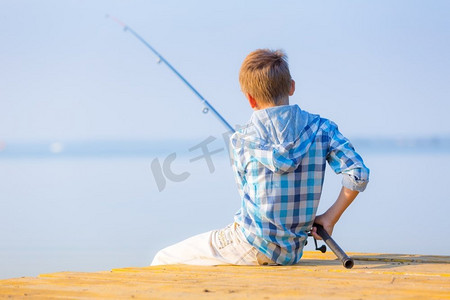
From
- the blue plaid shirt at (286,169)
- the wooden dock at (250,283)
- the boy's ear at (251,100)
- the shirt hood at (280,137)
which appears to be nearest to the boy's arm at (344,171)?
the blue plaid shirt at (286,169)

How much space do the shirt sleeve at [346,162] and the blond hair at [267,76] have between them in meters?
0.29

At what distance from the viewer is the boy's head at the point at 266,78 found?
125 inches

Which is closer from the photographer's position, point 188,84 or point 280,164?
point 280,164

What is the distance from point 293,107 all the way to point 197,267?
0.83 meters

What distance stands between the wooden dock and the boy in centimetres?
16

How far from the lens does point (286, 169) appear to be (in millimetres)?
3127

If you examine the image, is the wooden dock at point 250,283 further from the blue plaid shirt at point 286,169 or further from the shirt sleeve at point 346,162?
the shirt sleeve at point 346,162

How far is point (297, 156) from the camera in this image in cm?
313

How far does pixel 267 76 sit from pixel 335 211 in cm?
67

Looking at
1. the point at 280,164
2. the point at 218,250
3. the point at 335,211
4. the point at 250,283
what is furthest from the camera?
the point at 218,250

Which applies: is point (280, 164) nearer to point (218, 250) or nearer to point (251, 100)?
point (251, 100)

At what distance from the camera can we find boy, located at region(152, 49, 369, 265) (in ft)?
10.3

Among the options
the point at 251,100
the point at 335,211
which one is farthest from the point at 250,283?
the point at 251,100

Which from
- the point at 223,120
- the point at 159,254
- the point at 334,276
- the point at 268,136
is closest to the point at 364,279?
the point at 334,276
